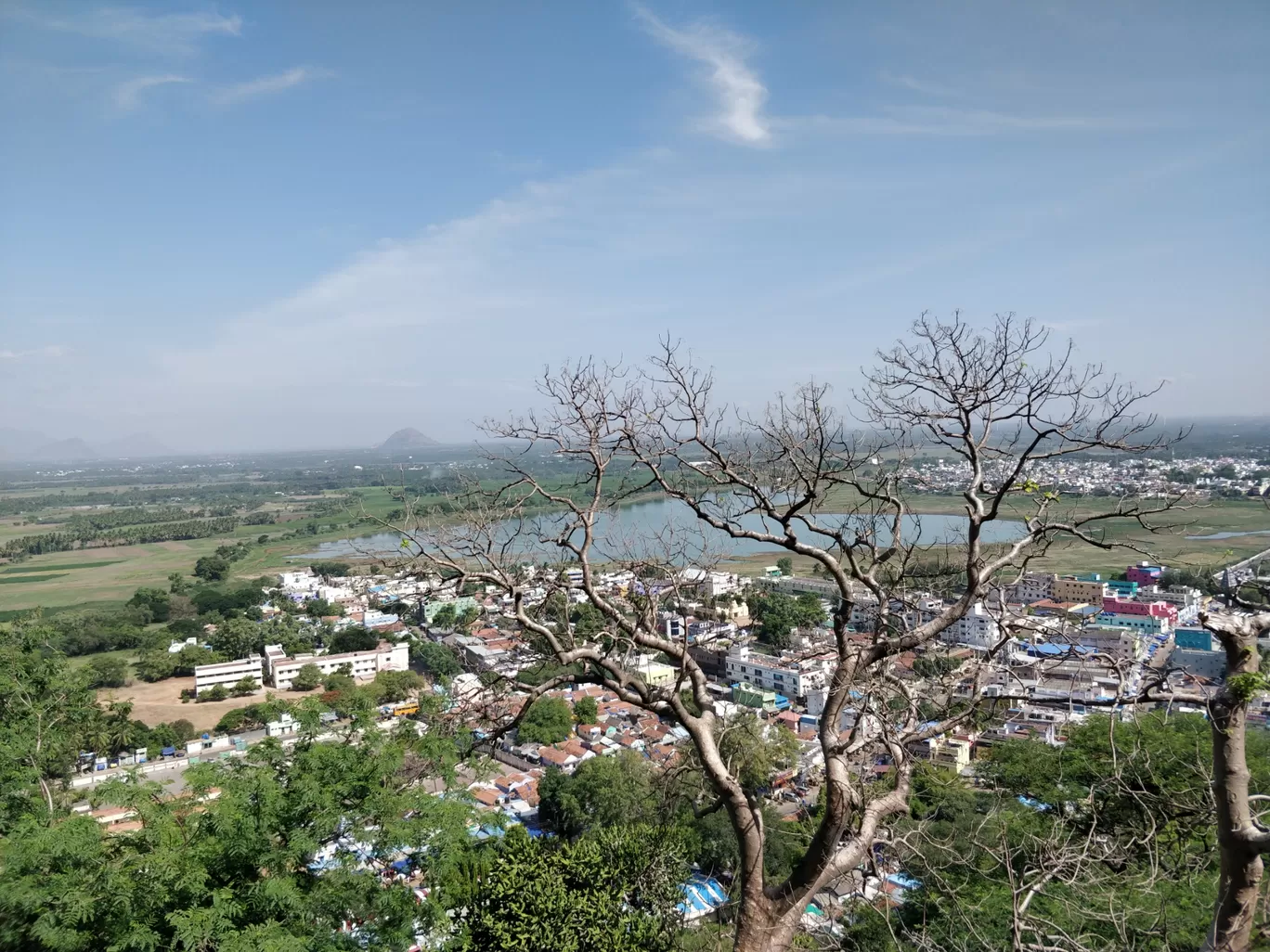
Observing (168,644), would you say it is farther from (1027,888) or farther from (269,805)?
(1027,888)

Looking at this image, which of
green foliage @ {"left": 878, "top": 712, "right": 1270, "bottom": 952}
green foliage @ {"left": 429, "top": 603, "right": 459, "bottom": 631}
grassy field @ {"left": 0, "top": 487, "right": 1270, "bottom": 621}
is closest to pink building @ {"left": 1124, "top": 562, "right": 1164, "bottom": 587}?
grassy field @ {"left": 0, "top": 487, "right": 1270, "bottom": 621}

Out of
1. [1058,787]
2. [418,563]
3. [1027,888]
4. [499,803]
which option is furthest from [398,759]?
[499,803]

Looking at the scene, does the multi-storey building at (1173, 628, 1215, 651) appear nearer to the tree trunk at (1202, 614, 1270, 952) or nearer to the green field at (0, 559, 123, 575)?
the tree trunk at (1202, 614, 1270, 952)

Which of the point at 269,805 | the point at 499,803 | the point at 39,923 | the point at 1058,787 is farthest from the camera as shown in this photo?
the point at 499,803

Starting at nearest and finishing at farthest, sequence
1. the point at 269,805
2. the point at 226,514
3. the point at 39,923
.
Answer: the point at 39,923 → the point at 269,805 → the point at 226,514

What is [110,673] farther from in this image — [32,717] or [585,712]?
[32,717]

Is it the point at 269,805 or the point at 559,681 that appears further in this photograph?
the point at 269,805

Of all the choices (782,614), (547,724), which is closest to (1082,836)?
(547,724)

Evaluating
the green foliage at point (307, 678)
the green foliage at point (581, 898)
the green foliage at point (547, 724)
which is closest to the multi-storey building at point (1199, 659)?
the green foliage at point (547, 724)
